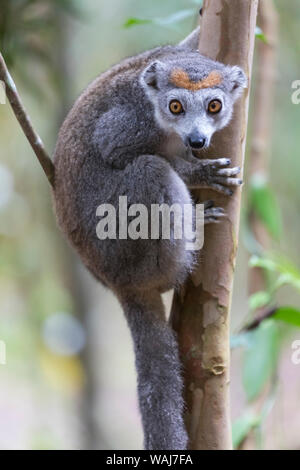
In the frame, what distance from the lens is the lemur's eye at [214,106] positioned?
3.09 meters

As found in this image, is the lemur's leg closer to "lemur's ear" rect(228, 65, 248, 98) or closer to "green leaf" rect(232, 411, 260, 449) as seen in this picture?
"lemur's ear" rect(228, 65, 248, 98)

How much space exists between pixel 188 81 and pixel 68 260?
3086 millimetres

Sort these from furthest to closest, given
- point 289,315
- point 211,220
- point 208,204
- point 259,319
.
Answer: point 259,319, point 289,315, point 208,204, point 211,220

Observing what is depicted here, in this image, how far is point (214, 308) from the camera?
2.95 metres

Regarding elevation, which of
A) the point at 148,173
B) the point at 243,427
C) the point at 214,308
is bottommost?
the point at 243,427

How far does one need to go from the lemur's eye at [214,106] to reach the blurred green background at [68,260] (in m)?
1.32

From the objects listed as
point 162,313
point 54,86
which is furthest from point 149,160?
point 54,86

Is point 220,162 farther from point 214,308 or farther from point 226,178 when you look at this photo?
point 214,308

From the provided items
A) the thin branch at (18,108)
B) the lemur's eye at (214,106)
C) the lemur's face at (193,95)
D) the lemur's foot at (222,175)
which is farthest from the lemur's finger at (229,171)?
the thin branch at (18,108)

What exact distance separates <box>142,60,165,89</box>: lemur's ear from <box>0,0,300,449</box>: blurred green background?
1.21 metres

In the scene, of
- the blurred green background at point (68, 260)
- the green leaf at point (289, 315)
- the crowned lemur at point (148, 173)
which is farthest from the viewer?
the blurred green background at point (68, 260)

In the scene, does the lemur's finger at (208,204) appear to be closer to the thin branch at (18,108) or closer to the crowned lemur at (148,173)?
the crowned lemur at (148,173)

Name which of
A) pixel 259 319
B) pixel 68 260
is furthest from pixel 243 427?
pixel 68 260
